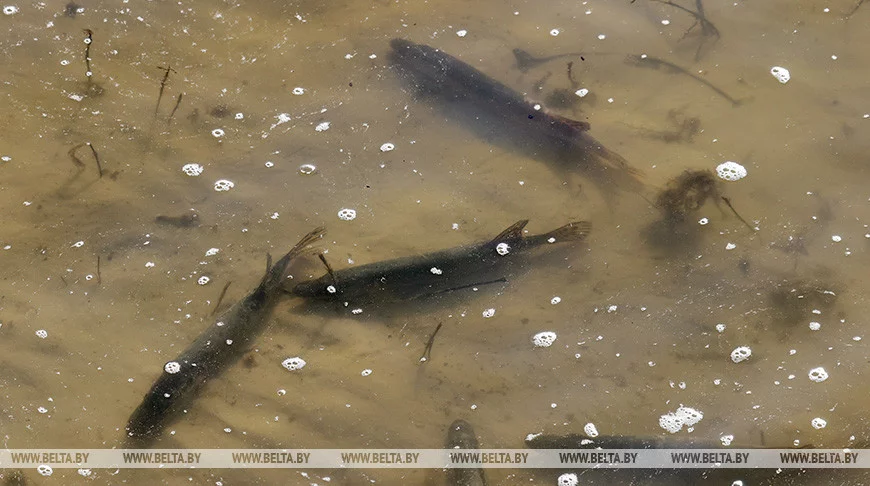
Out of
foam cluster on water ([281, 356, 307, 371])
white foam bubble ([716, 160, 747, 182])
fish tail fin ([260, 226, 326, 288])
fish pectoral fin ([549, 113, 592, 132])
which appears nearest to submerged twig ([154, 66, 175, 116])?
fish tail fin ([260, 226, 326, 288])

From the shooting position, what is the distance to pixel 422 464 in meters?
4.44

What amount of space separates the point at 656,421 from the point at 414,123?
113 inches

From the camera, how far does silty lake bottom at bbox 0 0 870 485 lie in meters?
4.59

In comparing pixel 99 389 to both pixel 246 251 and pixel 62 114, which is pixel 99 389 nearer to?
pixel 246 251

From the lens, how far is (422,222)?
5273 mm

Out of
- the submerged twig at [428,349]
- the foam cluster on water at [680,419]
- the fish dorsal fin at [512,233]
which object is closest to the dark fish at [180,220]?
the submerged twig at [428,349]

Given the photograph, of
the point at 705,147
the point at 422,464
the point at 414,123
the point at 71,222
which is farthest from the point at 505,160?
the point at 71,222

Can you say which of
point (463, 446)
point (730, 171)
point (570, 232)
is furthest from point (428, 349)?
point (730, 171)

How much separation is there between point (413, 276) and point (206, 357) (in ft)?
4.87

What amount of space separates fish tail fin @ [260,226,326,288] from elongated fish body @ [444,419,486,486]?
1.59 metres

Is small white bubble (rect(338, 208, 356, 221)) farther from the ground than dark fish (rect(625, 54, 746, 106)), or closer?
closer

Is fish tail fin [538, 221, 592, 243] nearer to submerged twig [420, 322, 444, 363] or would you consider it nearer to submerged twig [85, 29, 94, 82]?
submerged twig [420, 322, 444, 363]

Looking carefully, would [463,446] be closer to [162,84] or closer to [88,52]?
[162,84]

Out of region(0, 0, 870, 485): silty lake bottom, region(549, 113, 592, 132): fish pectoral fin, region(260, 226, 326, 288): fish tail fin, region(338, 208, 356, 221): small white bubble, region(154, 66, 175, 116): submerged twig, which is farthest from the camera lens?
region(154, 66, 175, 116): submerged twig
